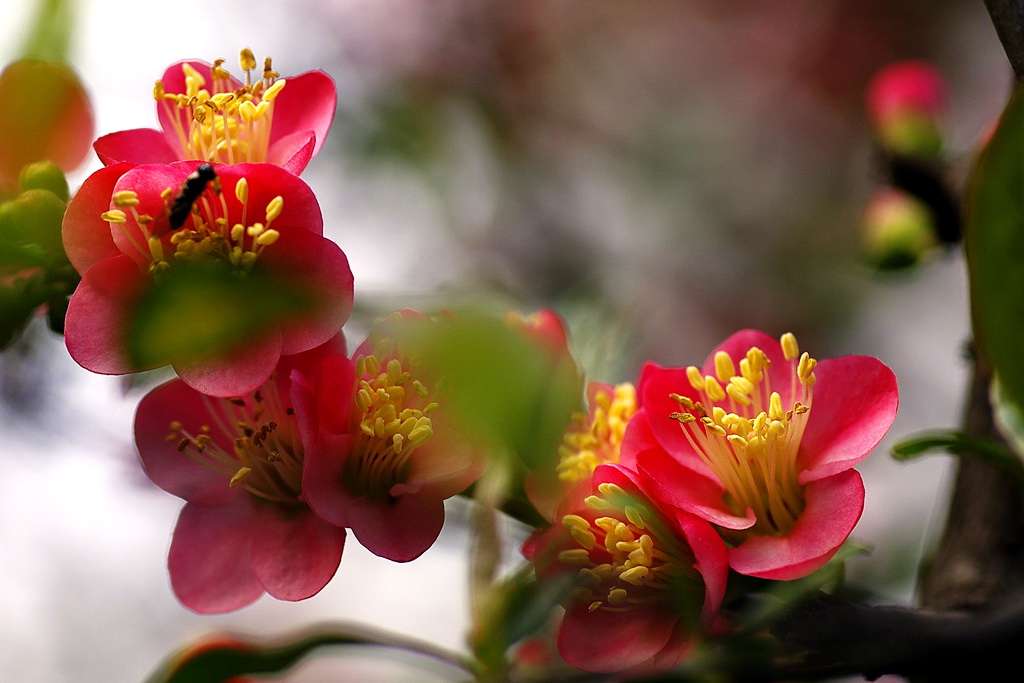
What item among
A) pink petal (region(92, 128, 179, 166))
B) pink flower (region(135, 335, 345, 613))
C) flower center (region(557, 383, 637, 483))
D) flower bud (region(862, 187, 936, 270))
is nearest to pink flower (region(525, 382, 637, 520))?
flower center (region(557, 383, 637, 483))

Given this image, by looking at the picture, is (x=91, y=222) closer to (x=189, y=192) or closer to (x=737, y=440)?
(x=189, y=192)

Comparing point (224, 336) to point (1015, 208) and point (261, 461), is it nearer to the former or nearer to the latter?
point (261, 461)

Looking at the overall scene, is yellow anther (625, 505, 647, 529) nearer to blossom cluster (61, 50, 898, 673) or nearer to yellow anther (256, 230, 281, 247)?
blossom cluster (61, 50, 898, 673)

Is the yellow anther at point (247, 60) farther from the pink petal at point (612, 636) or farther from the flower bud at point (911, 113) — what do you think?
the flower bud at point (911, 113)

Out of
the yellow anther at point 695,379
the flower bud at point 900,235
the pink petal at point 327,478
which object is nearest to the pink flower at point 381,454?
the pink petal at point 327,478

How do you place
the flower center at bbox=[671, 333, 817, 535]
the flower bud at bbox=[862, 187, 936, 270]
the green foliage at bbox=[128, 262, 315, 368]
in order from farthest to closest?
the flower bud at bbox=[862, 187, 936, 270] < the flower center at bbox=[671, 333, 817, 535] < the green foliage at bbox=[128, 262, 315, 368]

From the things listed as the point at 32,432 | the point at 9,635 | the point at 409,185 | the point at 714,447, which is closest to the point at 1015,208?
the point at 714,447
